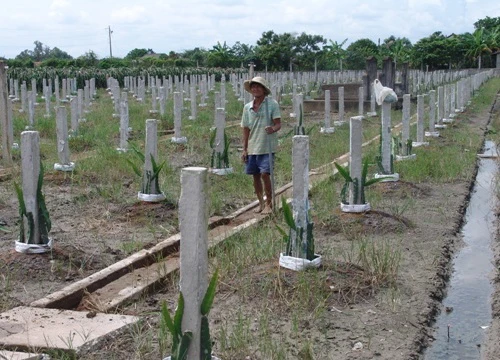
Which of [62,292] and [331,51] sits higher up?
[331,51]

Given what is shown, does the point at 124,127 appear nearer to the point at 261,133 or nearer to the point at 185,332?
the point at 261,133

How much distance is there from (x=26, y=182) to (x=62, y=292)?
1.05 meters

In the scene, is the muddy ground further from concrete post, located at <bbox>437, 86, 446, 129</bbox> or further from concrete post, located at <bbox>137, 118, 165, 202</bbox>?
concrete post, located at <bbox>437, 86, 446, 129</bbox>

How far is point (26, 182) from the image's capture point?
557cm

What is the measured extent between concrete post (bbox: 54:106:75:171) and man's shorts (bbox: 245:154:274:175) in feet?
9.60

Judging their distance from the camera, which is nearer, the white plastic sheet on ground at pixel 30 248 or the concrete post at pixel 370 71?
the white plastic sheet on ground at pixel 30 248

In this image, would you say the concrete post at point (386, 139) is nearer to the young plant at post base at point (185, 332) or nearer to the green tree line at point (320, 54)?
the young plant at post base at point (185, 332)

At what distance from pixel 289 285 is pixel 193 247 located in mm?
1692

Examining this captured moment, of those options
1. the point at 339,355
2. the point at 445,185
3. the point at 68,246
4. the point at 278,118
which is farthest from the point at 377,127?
the point at 339,355

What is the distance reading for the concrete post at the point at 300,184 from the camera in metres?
5.31

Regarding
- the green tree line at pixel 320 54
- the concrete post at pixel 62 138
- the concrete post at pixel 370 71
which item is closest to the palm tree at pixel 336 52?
the green tree line at pixel 320 54

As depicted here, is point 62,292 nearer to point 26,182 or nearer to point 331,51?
point 26,182

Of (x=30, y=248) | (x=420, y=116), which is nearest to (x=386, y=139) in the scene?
(x=420, y=116)

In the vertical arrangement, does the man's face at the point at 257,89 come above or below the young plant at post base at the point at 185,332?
above
